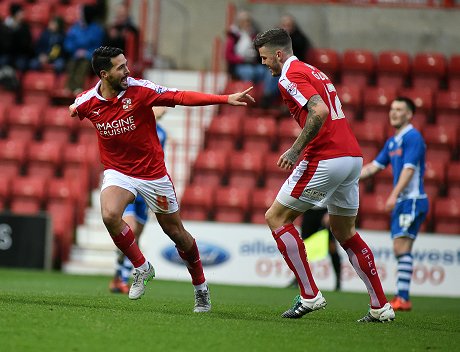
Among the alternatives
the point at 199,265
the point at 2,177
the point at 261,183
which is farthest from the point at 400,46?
the point at 199,265

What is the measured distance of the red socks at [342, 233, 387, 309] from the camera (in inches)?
326

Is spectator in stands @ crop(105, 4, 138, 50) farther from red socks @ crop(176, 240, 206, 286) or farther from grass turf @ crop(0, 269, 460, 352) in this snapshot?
red socks @ crop(176, 240, 206, 286)

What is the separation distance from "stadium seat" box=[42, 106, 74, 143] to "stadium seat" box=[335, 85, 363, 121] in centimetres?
517

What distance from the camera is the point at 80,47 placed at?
19375 millimetres

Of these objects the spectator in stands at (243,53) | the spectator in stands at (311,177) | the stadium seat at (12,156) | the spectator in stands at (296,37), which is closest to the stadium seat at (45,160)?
the stadium seat at (12,156)

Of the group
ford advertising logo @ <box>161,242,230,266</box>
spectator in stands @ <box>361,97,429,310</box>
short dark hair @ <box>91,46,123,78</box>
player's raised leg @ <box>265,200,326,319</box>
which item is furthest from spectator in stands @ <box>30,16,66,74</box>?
player's raised leg @ <box>265,200,326,319</box>

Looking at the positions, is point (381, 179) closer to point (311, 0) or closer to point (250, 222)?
point (250, 222)

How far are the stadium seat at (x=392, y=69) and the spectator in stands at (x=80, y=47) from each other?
548 centimetres

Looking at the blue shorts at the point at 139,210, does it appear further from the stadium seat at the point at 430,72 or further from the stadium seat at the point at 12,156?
the stadium seat at the point at 430,72

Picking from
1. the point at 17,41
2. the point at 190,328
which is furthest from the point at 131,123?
the point at 17,41

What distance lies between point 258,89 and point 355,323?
11.1 m

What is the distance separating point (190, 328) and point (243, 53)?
1223 centimetres

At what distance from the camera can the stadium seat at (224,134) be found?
18016mm

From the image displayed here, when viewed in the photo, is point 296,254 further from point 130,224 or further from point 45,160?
point 45,160
